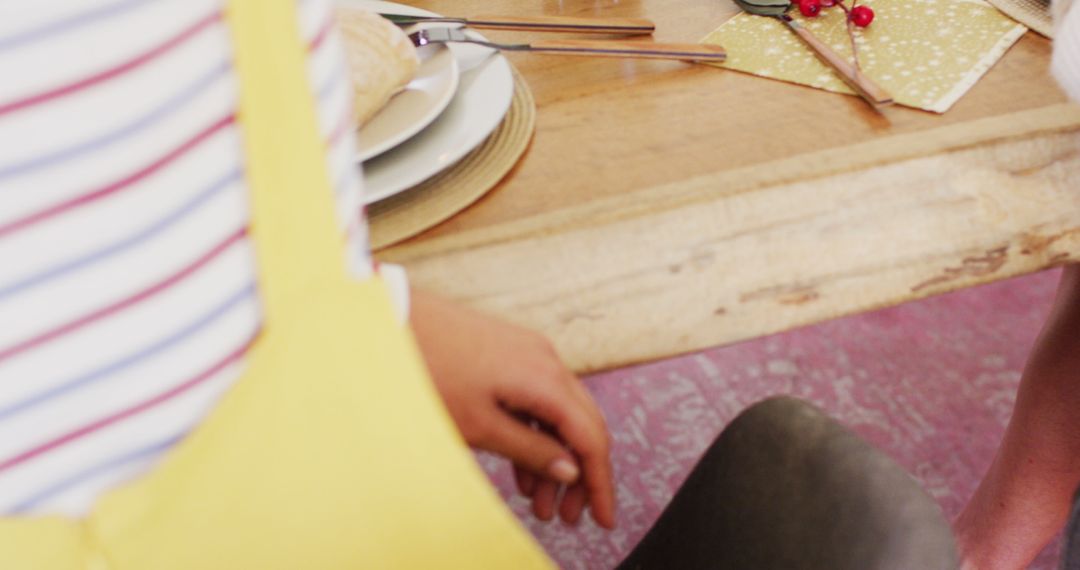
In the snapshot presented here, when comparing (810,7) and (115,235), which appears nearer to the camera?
(115,235)

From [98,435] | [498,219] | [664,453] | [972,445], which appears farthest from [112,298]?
[972,445]

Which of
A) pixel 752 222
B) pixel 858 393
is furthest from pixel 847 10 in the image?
pixel 858 393

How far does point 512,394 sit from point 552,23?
0.36m

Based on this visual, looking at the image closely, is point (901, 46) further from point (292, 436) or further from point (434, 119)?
point (292, 436)

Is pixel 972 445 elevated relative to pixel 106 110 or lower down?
lower down

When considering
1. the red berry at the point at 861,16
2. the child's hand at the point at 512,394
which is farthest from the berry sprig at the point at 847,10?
the child's hand at the point at 512,394

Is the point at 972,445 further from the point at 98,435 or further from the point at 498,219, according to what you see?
the point at 98,435

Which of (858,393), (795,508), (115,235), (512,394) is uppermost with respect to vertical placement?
(115,235)

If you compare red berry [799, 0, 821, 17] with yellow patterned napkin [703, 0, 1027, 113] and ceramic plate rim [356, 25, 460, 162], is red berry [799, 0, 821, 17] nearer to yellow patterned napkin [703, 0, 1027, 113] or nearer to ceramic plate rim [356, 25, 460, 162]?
yellow patterned napkin [703, 0, 1027, 113]

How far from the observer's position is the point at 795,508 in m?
0.58

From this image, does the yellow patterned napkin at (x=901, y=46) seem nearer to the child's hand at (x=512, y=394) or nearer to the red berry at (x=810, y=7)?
the red berry at (x=810, y=7)

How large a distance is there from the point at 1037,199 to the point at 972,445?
966 mm

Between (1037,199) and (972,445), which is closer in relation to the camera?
(1037,199)

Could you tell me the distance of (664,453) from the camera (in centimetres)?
145
